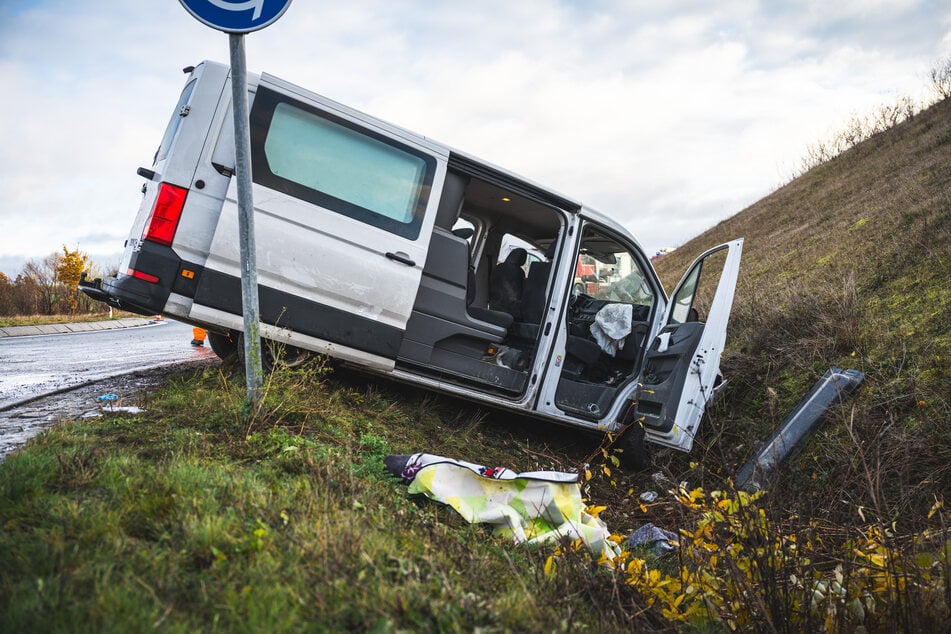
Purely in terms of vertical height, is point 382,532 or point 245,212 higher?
point 245,212

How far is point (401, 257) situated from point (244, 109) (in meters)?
1.64

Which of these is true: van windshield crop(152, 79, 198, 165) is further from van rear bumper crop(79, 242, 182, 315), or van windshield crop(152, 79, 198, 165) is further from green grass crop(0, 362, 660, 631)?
green grass crop(0, 362, 660, 631)

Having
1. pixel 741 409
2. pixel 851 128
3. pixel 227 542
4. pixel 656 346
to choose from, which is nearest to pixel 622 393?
pixel 656 346

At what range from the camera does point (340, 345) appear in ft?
14.6

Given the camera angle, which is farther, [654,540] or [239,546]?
[654,540]

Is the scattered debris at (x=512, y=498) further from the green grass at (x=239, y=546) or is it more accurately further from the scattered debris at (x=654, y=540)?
the scattered debris at (x=654, y=540)

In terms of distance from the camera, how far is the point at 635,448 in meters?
5.31

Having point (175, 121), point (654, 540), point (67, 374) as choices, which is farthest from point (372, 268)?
point (67, 374)

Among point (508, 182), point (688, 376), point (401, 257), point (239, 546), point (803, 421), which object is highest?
point (508, 182)

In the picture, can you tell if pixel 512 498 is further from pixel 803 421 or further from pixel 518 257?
pixel 518 257

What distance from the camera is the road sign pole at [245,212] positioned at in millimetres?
3072

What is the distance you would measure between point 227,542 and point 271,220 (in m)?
2.62

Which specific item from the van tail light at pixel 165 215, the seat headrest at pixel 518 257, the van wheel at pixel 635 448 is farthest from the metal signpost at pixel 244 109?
the seat headrest at pixel 518 257

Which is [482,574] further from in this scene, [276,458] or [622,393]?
[622,393]
